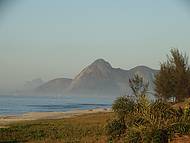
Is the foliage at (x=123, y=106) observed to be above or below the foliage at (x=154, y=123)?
above

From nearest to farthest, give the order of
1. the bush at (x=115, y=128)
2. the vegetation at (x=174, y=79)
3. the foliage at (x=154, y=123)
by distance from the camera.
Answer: the foliage at (x=154, y=123) → the bush at (x=115, y=128) → the vegetation at (x=174, y=79)

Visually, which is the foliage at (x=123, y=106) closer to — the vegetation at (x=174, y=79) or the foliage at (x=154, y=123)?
the foliage at (x=154, y=123)

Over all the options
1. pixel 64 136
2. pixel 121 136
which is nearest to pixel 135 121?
pixel 121 136

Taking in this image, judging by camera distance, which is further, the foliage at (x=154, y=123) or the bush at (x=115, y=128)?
the bush at (x=115, y=128)

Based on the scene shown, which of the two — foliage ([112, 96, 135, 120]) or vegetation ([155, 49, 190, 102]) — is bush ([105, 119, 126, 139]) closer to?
foliage ([112, 96, 135, 120])

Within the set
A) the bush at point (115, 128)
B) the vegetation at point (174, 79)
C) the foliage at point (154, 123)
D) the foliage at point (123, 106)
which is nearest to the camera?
the foliage at point (154, 123)

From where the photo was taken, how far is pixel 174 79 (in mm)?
48969

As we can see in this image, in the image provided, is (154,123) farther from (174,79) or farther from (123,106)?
(174,79)

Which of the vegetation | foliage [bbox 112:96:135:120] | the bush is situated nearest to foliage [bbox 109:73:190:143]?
the bush

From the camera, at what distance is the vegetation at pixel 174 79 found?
157 ft

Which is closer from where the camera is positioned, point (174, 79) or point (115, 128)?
point (115, 128)

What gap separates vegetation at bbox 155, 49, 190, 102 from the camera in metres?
47.8

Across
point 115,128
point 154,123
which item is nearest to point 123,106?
point 115,128

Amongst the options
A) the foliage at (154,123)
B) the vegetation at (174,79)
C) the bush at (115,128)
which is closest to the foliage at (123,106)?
the bush at (115,128)
